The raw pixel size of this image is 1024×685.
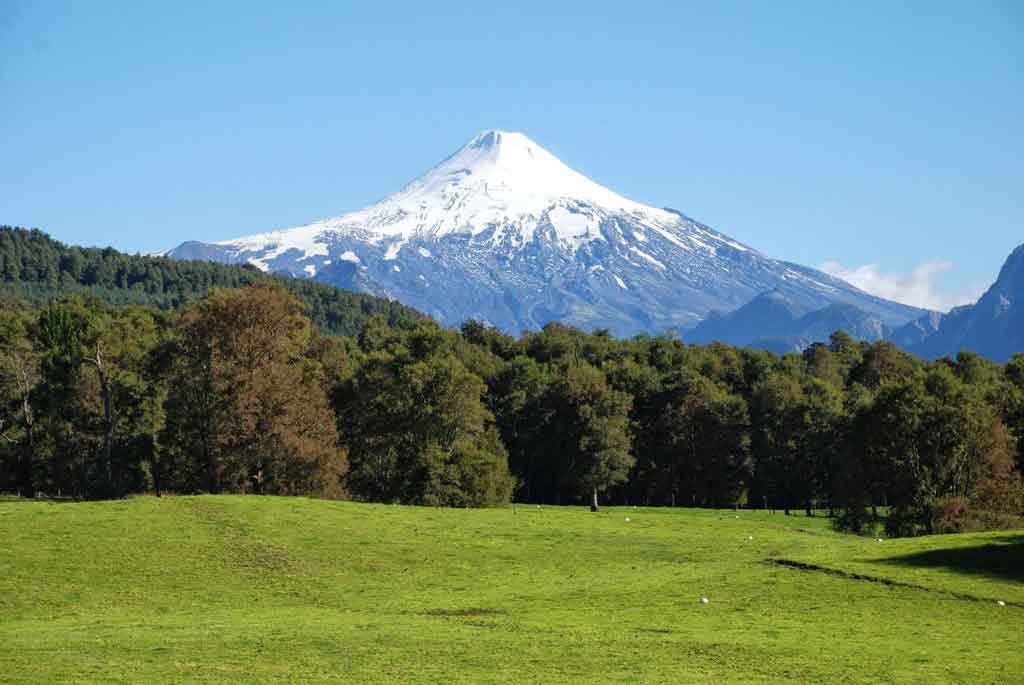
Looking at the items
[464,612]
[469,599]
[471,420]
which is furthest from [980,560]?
[471,420]

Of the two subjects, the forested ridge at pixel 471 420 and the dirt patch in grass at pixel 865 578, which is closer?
the dirt patch in grass at pixel 865 578

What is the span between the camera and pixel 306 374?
74.4m

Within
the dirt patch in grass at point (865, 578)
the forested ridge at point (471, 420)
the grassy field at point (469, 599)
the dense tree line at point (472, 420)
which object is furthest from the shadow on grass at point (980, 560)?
the dense tree line at point (472, 420)

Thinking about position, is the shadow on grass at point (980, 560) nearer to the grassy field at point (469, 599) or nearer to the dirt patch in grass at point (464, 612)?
the grassy field at point (469, 599)

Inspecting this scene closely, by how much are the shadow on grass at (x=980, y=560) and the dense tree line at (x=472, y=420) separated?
21906 mm

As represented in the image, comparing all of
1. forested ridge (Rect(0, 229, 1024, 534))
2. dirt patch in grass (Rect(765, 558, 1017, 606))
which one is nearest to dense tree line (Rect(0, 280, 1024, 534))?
forested ridge (Rect(0, 229, 1024, 534))

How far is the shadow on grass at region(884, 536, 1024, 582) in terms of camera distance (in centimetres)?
4012

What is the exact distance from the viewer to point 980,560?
137ft

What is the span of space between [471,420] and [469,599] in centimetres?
3956

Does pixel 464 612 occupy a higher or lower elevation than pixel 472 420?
lower

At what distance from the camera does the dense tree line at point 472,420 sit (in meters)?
64.4

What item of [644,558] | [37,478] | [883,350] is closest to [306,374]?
[37,478]

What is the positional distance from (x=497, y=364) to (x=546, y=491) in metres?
14.4

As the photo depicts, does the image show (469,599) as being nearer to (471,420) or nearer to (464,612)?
(464,612)
